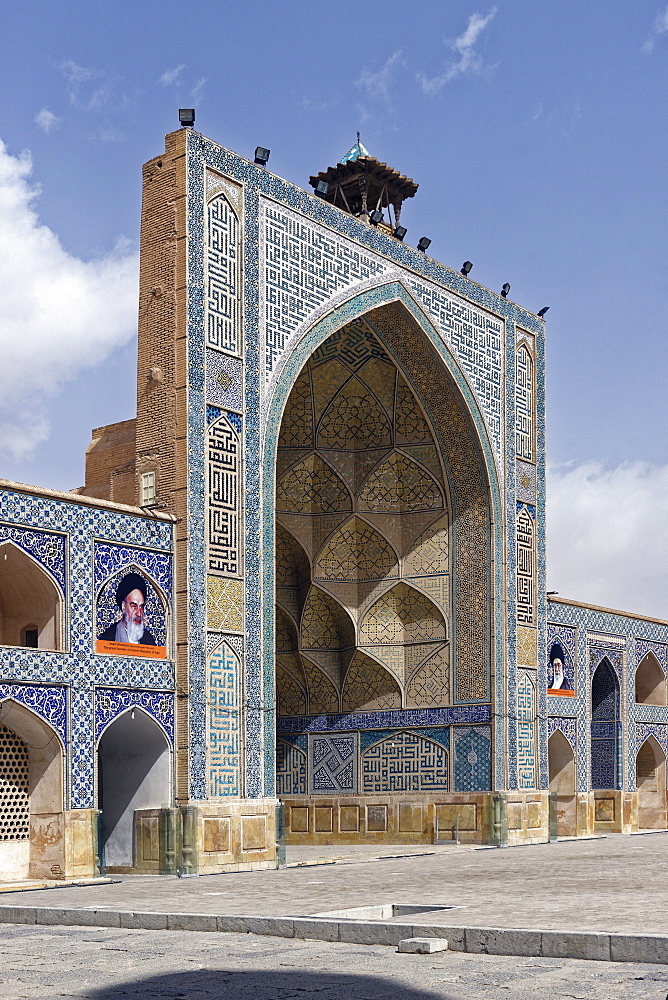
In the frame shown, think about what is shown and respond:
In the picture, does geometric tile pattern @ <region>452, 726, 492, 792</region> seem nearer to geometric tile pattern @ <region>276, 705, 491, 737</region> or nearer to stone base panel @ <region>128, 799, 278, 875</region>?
geometric tile pattern @ <region>276, 705, 491, 737</region>

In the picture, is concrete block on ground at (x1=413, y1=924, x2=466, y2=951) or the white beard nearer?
concrete block on ground at (x1=413, y1=924, x2=466, y2=951)

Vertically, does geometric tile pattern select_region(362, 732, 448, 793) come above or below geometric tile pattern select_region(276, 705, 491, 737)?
below

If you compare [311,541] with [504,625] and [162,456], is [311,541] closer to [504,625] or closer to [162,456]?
[504,625]

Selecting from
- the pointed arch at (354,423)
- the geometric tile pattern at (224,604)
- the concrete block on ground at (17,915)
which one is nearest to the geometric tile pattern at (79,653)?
the geometric tile pattern at (224,604)

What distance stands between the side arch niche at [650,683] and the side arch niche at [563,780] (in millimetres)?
3602

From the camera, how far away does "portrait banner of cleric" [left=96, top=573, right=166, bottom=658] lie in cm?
1189

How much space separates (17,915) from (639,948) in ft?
13.4

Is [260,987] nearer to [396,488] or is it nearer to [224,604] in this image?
[224,604]

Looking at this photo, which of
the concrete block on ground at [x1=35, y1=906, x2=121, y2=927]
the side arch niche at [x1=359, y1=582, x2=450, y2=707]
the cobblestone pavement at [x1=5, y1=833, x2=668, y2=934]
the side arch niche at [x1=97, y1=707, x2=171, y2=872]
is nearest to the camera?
the cobblestone pavement at [x1=5, y1=833, x2=668, y2=934]

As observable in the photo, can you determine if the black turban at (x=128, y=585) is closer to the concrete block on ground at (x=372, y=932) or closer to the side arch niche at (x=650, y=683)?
the concrete block on ground at (x=372, y=932)

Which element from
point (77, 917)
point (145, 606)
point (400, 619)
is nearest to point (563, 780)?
point (400, 619)

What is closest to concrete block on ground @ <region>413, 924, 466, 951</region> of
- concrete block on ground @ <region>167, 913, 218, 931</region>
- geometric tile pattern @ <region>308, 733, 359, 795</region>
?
concrete block on ground @ <region>167, 913, 218, 931</region>

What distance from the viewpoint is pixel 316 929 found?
6484 millimetres

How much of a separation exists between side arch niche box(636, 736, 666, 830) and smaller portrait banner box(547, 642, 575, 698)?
3189 millimetres
